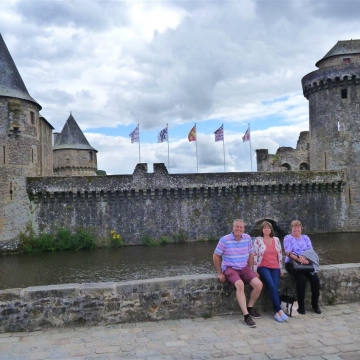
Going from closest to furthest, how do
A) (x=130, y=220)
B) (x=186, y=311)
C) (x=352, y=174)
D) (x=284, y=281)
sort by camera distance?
(x=186, y=311) → (x=284, y=281) → (x=130, y=220) → (x=352, y=174)

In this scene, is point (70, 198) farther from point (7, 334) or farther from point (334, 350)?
point (334, 350)

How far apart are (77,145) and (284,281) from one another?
115ft

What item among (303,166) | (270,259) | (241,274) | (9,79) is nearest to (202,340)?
(241,274)

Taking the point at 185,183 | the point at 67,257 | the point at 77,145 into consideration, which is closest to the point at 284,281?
the point at 67,257

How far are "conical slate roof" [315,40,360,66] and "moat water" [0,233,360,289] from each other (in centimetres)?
1367

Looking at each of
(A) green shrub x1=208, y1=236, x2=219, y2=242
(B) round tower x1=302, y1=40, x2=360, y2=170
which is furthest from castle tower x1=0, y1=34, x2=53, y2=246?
(B) round tower x1=302, y1=40, x2=360, y2=170

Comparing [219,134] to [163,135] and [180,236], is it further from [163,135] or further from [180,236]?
[180,236]

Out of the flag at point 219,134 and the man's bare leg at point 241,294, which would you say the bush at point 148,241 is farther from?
the man's bare leg at point 241,294

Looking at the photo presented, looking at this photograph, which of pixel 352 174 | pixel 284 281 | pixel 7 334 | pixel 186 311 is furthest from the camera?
pixel 352 174

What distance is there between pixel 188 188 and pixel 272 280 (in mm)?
18251

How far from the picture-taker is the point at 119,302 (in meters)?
6.29

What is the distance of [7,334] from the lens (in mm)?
5812

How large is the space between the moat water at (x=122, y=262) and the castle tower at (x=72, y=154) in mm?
18125

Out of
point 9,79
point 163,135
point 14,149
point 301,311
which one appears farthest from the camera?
point 163,135
